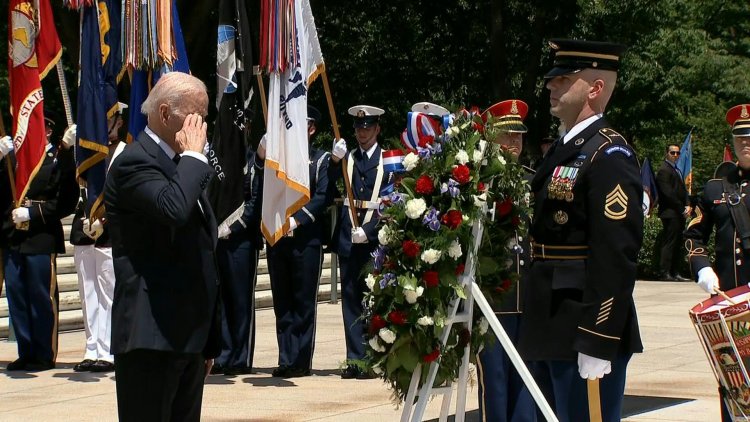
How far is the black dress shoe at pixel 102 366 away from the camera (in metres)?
10.8

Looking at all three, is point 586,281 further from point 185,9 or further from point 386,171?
point 185,9

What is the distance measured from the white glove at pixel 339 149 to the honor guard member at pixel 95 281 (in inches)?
69.7

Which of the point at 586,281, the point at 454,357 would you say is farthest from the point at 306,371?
the point at 586,281

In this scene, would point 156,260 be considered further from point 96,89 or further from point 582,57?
point 96,89

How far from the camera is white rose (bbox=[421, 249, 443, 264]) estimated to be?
572cm

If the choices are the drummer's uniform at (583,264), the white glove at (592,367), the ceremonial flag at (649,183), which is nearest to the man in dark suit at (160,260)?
the drummer's uniform at (583,264)

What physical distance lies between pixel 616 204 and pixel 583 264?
30 centimetres

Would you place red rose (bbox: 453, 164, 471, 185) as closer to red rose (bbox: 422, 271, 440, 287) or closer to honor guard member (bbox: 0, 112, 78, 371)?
red rose (bbox: 422, 271, 440, 287)

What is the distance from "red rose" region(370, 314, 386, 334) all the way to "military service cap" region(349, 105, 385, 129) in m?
4.84

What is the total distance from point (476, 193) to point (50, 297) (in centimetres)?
612

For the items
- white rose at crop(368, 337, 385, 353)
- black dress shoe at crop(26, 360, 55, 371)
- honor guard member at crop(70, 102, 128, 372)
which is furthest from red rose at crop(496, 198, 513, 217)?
black dress shoe at crop(26, 360, 55, 371)

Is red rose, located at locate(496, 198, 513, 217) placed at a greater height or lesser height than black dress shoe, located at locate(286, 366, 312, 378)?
greater

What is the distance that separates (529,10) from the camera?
26.3m

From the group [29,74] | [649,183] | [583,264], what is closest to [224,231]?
[29,74]
